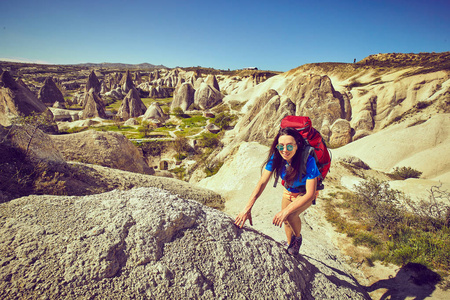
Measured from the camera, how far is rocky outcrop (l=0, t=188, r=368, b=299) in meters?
2.03

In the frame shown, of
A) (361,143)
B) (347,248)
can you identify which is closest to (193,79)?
(361,143)

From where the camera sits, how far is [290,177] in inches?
120

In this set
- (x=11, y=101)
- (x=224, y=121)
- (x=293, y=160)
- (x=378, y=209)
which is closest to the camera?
(x=293, y=160)

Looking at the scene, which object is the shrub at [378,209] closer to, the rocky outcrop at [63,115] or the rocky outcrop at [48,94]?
the rocky outcrop at [63,115]

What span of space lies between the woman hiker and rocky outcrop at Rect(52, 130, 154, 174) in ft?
33.7

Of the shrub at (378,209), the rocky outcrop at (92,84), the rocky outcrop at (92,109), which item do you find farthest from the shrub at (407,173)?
the rocky outcrop at (92,84)

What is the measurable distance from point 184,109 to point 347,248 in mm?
41939

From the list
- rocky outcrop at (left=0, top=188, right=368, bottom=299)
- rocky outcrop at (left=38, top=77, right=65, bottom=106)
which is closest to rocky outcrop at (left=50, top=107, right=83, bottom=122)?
rocky outcrop at (left=38, top=77, right=65, bottom=106)

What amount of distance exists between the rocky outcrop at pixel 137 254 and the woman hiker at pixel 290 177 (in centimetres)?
52

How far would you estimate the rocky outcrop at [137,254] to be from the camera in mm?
2029

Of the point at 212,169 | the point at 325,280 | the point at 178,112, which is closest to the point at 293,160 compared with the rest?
the point at 325,280

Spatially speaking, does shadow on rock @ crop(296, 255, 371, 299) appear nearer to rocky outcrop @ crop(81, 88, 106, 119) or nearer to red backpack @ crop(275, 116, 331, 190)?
red backpack @ crop(275, 116, 331, 190)

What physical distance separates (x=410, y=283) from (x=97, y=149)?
12782 millimetres

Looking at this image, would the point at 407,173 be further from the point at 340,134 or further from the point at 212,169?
the point at 212,169
